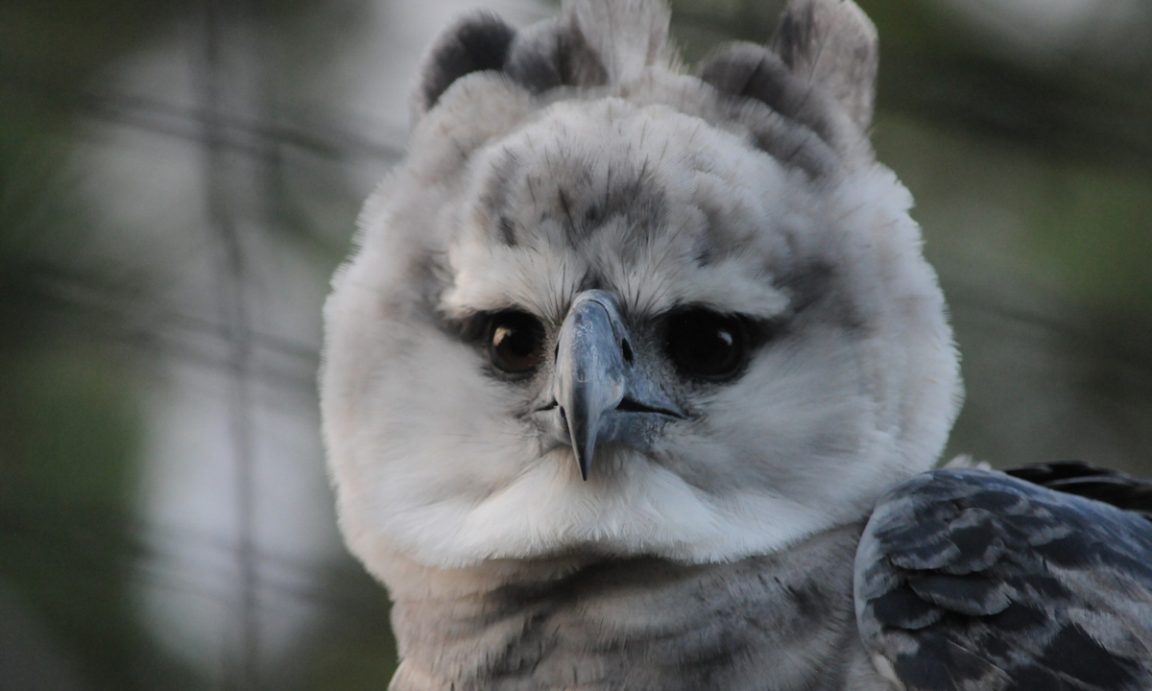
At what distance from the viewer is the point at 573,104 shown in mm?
1428

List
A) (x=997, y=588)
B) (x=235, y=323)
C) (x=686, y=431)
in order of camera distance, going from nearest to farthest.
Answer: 1. (x=997, y=588)
2. (x=686, y=431)
3. (x=235, y=323)

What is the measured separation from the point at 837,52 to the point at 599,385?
1.70 ft

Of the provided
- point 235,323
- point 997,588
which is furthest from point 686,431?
point 235,323

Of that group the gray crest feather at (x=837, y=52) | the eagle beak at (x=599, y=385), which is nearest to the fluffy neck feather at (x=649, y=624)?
the eagle beak at (x=599, y=385)

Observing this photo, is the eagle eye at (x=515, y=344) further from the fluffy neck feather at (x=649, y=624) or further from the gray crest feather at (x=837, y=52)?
the gray crest feather at (x=837, y=52)

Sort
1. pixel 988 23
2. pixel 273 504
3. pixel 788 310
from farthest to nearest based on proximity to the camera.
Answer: pixel 988 23
pixel 273 504
pixel 788 310

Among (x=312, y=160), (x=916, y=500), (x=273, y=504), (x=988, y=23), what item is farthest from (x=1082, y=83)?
(x=916, y=500)

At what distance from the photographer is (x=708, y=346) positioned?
1306mm

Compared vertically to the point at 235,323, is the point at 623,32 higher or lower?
higher

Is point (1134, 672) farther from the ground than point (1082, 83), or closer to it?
farther from the ground

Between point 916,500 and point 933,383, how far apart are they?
0.60ft

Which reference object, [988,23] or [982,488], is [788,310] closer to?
[982,488]

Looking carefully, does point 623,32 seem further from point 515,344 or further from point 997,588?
point 997,588

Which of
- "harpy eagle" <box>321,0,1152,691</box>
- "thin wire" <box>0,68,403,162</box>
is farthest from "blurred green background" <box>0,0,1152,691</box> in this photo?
"harpy eagle" <box>321,0,1152,691</box>
